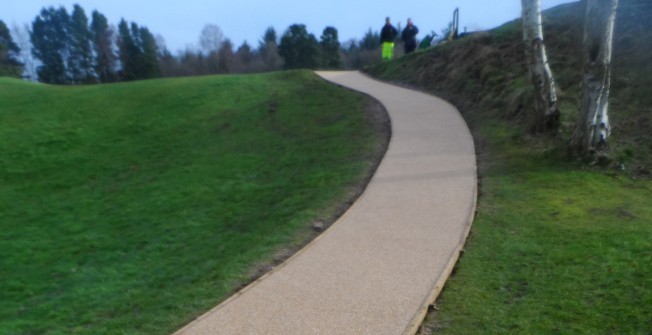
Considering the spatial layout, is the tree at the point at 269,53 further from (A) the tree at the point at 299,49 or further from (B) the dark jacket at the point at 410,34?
(B) the dark jacket at the point at 410,34

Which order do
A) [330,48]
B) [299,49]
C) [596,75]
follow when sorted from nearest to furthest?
1. [596,75]
2. [299,49]
3. [330,48]

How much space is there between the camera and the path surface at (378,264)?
5723 mm

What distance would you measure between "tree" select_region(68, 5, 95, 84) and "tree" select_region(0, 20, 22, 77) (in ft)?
14.2

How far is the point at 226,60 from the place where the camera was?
61344mm

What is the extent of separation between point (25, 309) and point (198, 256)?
2.00 metres

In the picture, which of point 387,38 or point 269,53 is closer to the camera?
point 387,38

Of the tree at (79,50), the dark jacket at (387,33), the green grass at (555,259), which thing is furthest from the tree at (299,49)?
the green grass at (555,259)

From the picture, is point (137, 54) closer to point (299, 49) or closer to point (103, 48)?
point (103, 48)

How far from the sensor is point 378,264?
7.00 meters

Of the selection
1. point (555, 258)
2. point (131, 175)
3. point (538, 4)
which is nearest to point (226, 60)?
point (131, 175)

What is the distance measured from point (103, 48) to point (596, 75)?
55799 mm

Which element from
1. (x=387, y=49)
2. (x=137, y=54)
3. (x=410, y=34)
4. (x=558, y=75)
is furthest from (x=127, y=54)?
(x=558, y=75)

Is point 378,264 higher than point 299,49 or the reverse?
the reverse

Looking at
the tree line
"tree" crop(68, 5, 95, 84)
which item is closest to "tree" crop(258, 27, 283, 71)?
the tree line
